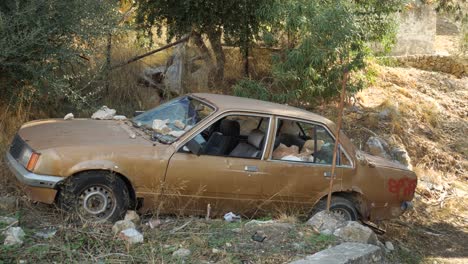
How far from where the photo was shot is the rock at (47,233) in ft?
17.0

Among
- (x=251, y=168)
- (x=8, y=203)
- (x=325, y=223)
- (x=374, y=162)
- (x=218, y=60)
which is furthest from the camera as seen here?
(x=218, y=60)

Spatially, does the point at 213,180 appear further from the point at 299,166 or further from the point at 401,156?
the point at 401,156

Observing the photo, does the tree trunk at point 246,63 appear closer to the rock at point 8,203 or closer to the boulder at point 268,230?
the boulder at point 268,230

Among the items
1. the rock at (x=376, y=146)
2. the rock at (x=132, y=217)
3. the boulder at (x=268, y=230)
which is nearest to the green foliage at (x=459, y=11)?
the rock at (x=376, y=146)

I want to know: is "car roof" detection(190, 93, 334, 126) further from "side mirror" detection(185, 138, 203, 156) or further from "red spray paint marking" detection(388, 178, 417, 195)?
"red spray paint marking" detection(388, 178, 417, 195)

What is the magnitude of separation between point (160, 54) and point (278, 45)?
245cm

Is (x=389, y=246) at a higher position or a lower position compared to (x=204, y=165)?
lower

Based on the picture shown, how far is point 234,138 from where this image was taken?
23.0ft

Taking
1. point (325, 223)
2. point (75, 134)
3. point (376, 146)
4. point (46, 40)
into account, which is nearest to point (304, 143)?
point (325, 223)

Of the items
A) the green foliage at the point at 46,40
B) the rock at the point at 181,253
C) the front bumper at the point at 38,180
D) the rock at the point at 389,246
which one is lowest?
the rock at the point at 389,246

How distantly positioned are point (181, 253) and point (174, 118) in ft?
7.24

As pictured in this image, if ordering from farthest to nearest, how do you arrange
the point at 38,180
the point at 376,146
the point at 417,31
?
the point at 417,31 → the point at 376,146 → the point at 38,180

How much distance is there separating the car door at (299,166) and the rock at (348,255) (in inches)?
52.0

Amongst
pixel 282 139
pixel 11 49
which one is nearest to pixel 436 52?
pixel 282 139
